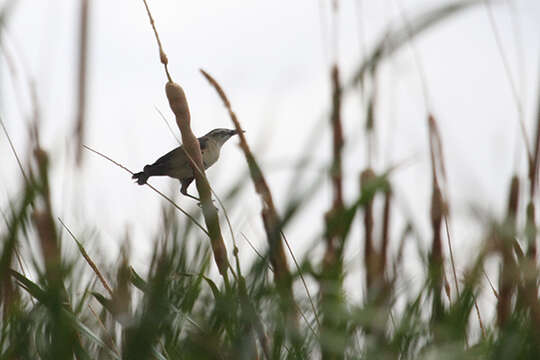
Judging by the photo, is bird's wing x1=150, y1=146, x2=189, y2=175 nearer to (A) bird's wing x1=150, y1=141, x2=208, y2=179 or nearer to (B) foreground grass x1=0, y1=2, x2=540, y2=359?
(A) bird's wing x1=150, y1=141, x2=208, y2=179

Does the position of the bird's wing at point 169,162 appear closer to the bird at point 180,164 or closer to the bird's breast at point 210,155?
the bird at point 180,164

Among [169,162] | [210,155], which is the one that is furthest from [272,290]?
[210,155]

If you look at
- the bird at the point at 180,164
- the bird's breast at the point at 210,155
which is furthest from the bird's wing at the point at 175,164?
the bird's breast at the point at 210,155

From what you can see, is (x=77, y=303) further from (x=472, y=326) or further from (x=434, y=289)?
(x=472, y=326)

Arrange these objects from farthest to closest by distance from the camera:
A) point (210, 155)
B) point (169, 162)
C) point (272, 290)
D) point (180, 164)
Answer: point (210, 155)
point (169, 162)
point (180, 164)
point (272, 290)

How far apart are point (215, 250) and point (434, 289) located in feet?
1.37

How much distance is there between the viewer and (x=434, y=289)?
1.37 metres

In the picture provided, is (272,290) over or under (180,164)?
under

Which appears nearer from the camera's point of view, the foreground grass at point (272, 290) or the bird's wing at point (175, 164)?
the foreground grass at point (272, 290)

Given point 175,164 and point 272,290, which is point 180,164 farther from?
point 272,290

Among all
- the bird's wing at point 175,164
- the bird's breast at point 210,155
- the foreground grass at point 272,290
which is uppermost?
the bird's breast at point 210,155

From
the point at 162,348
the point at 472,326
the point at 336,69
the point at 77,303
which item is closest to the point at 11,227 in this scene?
the point at 162,348

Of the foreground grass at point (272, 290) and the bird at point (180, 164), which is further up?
the bird at point (180, 164)

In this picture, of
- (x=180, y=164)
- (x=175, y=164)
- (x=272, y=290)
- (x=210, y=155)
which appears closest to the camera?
(x=272, y=290)
